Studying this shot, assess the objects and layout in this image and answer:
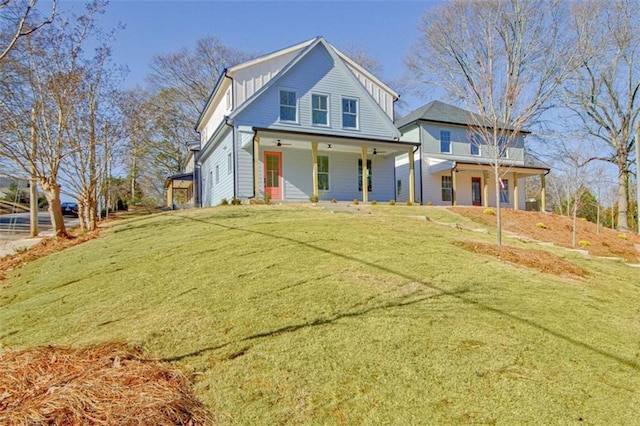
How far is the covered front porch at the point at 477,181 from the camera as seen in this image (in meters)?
21.8

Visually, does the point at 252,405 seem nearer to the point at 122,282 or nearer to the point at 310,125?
the point at 122,282

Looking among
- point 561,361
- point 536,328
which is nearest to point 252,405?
point 561,361

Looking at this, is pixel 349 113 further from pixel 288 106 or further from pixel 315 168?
pixel 315 168

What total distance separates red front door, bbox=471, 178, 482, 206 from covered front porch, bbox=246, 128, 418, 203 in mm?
7555

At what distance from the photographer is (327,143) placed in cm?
1645

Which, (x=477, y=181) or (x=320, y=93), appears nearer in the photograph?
(x=320, y=93)

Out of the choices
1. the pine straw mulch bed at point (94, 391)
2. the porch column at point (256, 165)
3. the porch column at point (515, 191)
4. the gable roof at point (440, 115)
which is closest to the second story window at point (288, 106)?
the porch column at point (256, 165)

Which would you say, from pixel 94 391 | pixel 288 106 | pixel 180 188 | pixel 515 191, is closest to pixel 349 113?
pixel 288 106

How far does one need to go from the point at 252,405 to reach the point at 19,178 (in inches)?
482

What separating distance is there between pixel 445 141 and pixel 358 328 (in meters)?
22.2

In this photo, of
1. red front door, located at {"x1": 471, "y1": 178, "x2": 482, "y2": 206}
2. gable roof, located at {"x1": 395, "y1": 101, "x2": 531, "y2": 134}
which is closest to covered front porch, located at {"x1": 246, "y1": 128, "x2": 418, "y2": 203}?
gable roof, located at {"x1": 395, "y1": 101, "x2": 531, "y2": 134}

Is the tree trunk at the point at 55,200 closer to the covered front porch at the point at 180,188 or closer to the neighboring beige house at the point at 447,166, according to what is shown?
the covered front porch at the point at 180,188

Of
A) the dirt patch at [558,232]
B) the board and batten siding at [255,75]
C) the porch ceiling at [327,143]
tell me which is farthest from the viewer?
the board and batten siding at [255,75]

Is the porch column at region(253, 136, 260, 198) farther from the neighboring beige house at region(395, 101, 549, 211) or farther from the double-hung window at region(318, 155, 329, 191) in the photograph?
the neighboring beige house at region(395, 101, 549, 211)
